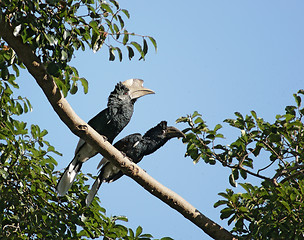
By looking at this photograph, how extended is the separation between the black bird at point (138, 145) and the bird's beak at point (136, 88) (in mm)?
476

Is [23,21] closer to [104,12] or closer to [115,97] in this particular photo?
[104,12]

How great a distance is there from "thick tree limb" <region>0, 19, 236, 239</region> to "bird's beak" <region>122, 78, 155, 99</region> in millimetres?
1223

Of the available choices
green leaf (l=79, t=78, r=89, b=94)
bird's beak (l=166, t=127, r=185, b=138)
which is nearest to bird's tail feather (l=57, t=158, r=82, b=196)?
green leaf (l=79, t=78, r=89, b=94)

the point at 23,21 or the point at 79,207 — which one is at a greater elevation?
the point at 23,21

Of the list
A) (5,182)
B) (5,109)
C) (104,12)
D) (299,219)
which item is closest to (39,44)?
(104,12)

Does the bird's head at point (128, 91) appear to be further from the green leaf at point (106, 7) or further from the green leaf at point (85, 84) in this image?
the green leaf at point (106, 7)

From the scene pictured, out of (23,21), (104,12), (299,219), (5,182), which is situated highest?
(104,12)

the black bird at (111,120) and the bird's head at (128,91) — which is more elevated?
the bird's head at (128,91)

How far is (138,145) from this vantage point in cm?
455

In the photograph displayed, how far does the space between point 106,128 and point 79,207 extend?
0.76m

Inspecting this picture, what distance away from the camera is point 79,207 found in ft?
11.8

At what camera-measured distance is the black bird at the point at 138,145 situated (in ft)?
14.4

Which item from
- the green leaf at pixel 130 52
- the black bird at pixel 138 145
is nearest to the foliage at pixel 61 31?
the green leaf at pixel 130 52

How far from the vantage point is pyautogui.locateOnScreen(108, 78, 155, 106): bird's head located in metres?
4.16
